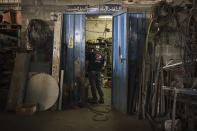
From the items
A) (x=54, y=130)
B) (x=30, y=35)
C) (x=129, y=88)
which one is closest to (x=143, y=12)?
(x=129, y=88)

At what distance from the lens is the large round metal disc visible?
405 cm

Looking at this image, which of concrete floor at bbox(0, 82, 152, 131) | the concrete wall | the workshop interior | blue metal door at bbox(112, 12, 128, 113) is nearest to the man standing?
the workshop interior

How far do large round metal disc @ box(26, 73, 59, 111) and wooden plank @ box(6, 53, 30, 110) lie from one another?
0.60 feet

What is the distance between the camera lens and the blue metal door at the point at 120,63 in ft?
12.8

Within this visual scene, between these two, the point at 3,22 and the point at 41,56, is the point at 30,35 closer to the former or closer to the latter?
the point at 41,56

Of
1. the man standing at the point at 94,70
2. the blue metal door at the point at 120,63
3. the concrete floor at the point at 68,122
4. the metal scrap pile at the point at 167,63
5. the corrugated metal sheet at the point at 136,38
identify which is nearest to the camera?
the concrete floor at the point at 68,122

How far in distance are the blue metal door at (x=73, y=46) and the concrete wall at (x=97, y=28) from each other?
4.59 m

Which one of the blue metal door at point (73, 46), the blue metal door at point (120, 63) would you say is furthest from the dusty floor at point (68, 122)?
the blue metal door at point (73, 46)

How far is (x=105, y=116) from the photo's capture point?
3.73 m

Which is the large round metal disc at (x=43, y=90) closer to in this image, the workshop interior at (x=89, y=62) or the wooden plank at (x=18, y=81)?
the workshop interior at (x=89, y=62)

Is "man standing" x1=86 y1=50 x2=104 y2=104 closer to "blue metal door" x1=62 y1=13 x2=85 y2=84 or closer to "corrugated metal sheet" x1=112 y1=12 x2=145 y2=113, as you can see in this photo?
"blue metal door" x1=62 y1=13 x2=85 y2=84

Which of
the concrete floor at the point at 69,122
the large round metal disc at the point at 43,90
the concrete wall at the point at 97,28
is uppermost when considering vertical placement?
the concrete wall at the point at 97,28

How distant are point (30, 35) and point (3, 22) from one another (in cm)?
113

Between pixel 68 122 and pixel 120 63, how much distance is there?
77.2 inches
